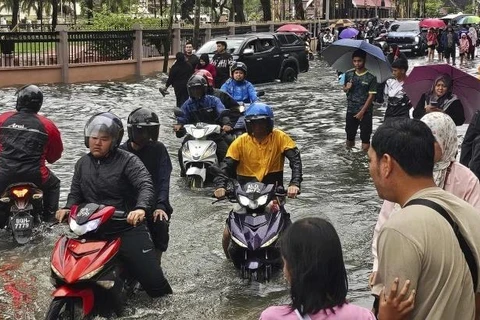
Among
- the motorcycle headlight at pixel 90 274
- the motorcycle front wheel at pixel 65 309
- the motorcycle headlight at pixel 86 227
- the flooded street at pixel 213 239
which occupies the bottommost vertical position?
the flooded street at pixel 213 239

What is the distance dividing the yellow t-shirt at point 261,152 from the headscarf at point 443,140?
2.70 metres

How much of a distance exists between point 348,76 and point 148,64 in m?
16.9

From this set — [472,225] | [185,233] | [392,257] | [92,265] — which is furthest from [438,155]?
[185,233]

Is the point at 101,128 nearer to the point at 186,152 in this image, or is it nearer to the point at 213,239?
the point at 213,239

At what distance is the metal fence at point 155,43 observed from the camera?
27.0m

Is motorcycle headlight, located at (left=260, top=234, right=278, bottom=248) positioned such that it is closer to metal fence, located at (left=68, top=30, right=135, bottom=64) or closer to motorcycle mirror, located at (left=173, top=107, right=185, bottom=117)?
motorcycle mirror, located at (left=173, top=107, right=185, bottom=117)

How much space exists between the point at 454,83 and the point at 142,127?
10.8ft

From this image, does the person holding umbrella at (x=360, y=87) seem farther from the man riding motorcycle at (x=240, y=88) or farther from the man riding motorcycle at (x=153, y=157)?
the man riding motorcycle at (x=153, y=157)

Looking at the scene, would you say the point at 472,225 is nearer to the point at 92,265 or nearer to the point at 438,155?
the point at 438,155

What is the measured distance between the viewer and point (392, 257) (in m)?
2.46

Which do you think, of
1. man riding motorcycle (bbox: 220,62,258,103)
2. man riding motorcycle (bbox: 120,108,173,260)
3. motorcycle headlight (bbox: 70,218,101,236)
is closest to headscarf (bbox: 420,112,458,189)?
motorcycle headlight (bbox: 70,218,101,236)

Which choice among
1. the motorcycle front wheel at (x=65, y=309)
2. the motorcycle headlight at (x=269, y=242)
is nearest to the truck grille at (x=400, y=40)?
the motorcycle headlight at (x=269, y=242)

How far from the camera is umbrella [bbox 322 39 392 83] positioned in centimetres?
1073

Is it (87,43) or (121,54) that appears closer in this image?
(87,43)
